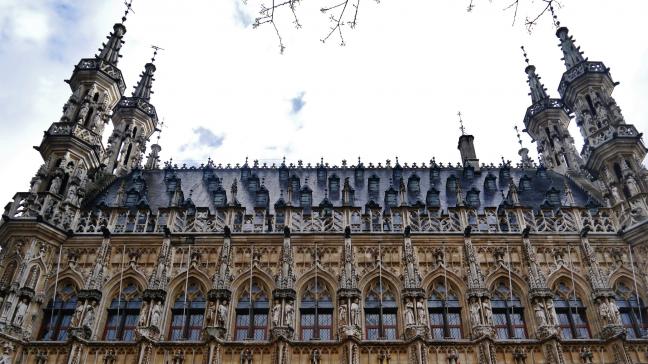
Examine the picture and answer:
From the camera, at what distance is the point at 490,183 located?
29234 mm

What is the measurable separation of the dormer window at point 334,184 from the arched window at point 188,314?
955cm

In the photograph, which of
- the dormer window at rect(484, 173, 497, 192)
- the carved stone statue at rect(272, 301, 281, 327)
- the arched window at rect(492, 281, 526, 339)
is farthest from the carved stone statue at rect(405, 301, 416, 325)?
the dormer window at rect(484, 173, 497, 192)

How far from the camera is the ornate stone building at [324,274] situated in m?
19.7

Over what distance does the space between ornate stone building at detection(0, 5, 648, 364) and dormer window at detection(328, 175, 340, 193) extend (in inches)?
88.0

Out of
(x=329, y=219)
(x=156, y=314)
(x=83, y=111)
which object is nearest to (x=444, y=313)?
(x=329, y=219)

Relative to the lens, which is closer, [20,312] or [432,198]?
[20,312]

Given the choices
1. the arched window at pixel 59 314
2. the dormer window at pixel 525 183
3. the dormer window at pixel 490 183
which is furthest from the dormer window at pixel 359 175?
the arched window at pixel 59 314

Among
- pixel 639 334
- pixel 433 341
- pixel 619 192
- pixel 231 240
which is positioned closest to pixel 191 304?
pixel 231 240

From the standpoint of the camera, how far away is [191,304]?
21.6 m

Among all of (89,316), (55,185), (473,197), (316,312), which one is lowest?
(89,316)

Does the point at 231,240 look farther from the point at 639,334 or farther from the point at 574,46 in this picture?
the point at 574,46

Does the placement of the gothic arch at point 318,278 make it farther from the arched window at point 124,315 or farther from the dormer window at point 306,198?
the arched window at point 124,315

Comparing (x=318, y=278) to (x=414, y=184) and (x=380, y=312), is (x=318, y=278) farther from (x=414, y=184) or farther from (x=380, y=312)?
(x=414, y=184)

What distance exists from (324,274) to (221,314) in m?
4.15
